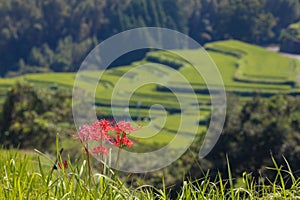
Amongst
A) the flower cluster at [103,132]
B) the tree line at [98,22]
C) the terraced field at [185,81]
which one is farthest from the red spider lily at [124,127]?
the tree line at [98,22]

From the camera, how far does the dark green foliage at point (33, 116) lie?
46.6ft

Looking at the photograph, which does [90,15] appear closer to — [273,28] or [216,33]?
[216,33]

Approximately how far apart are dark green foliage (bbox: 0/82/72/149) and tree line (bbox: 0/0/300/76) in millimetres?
49914

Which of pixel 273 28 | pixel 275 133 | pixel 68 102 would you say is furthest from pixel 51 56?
pixel 275 133

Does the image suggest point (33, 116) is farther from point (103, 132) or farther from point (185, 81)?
point (185, 81)

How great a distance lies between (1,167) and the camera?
9.93ft

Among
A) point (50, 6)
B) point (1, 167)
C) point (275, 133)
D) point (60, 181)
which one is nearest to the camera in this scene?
point (60, 181)

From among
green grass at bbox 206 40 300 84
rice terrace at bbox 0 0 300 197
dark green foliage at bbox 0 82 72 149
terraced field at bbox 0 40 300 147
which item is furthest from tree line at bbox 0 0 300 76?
dark green foliage at bbox 0 82 72 149

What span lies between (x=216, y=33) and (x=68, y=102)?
189 ft

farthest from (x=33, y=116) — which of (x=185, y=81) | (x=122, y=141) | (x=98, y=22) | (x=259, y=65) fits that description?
(x=98, y=22)

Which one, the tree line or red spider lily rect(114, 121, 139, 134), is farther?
the tree line

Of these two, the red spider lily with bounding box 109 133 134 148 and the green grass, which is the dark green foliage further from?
the green grass

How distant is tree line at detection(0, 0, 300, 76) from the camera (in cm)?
6769

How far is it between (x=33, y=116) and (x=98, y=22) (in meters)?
57.8
